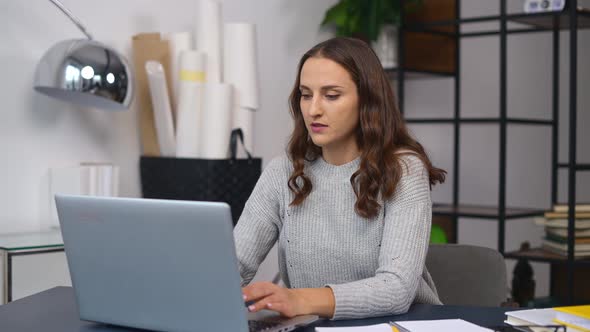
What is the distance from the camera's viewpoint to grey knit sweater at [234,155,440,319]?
166 centimetres

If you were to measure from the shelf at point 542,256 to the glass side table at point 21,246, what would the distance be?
1.89 metres

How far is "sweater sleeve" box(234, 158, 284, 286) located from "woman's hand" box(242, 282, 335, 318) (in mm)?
389

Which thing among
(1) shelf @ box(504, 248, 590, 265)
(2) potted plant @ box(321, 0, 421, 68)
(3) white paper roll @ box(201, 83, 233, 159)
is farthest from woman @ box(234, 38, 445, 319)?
(2) potted plant @ box(321, 0, 421, 68)

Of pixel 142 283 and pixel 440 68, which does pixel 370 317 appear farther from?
pixel 440 68

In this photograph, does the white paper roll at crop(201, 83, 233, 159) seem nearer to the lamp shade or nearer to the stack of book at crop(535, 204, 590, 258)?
the lamp shade

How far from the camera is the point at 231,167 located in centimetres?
281

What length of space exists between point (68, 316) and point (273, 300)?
40cm

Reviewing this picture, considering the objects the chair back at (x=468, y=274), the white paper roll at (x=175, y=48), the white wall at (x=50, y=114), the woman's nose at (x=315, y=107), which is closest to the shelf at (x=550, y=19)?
the white wall at (x=50, y=114)

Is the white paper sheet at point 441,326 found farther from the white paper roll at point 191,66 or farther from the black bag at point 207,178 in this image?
the white paper roll at point 191,66

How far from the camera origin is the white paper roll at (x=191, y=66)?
9.28 feet

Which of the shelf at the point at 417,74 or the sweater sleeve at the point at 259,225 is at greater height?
the shelf at the point at 417,74

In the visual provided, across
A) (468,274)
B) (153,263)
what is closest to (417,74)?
(468,274)

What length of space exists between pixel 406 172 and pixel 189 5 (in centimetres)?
174

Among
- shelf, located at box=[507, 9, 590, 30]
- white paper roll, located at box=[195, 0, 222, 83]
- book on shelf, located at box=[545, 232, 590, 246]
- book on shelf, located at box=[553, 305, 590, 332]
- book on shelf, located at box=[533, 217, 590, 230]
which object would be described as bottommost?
book on shelf, located at box=[545, 232, 590, 246]
